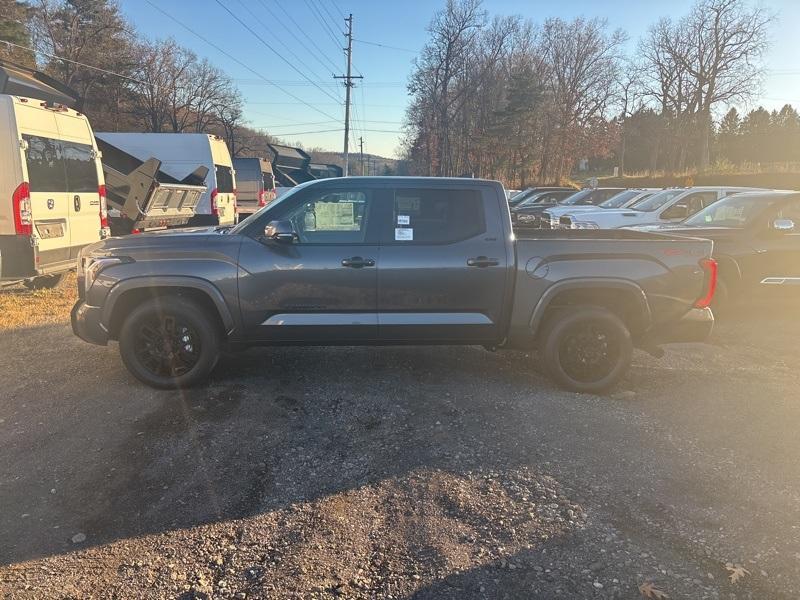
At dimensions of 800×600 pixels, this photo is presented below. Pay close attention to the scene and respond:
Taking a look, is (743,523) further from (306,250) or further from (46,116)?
(46,116)

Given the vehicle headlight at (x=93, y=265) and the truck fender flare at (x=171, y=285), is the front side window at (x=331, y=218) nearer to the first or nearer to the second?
the truck fender flare at (x=171, y=285)

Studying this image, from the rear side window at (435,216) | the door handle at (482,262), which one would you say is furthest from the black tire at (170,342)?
the door handle at (482,262)

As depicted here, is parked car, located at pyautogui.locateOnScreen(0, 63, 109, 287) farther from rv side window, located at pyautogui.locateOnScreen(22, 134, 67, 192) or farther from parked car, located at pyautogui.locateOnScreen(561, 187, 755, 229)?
parked car, located at pyautogui.locateOnScreen(561, 187, 755, 229)

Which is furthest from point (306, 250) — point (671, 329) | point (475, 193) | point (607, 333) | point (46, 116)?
point (46, 116)

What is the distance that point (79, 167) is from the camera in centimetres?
820

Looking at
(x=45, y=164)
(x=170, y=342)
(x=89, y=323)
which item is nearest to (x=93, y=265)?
(x=89, y=323)

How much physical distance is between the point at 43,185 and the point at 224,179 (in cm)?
727

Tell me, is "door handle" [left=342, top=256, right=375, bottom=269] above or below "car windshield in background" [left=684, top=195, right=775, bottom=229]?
below

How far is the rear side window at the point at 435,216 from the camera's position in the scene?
4.89 metres

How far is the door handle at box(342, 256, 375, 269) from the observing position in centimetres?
477

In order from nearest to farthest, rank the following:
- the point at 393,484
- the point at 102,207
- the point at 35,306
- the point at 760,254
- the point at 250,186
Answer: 1. the point at 393,484
2. the point at 760,254
3. the point at 35,306
4. the point at 102,207
5. the point at 250,186

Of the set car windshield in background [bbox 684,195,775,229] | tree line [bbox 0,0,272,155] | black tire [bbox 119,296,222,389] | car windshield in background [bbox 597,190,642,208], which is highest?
tree line [bbox 0,0,272,155]

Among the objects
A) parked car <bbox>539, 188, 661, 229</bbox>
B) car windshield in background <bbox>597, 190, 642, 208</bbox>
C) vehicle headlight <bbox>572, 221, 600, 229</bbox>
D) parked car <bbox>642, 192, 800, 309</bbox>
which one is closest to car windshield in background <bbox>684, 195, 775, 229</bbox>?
parked car <bbox>642, 192, 800, 309</bbox>

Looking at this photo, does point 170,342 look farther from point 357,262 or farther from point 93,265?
point 357,262
